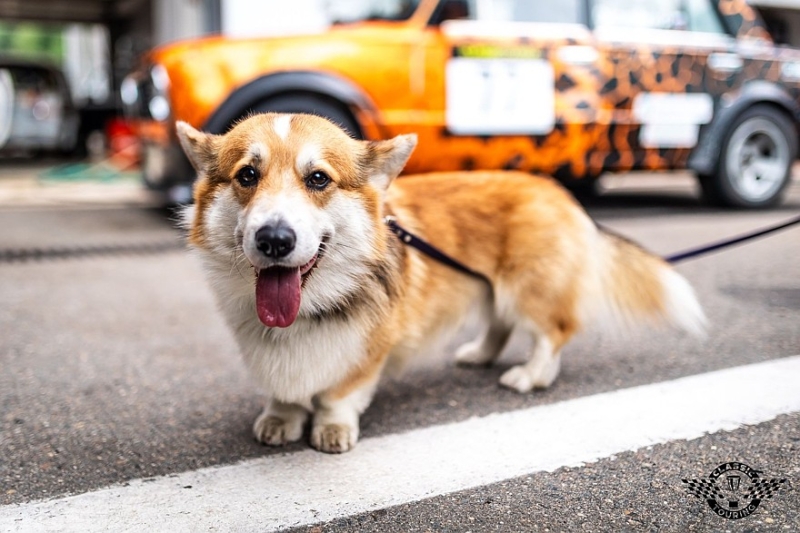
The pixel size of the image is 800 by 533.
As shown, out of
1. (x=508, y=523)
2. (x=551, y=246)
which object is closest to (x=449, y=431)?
(x=508, y=523)

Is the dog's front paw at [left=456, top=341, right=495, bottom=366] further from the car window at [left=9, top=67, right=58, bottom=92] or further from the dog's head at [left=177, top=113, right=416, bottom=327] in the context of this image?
the car window at [left=9, top=67, right=58, bottom=92]

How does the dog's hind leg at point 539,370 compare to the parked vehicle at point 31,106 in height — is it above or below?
below

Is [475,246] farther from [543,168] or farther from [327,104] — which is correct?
[543,168]

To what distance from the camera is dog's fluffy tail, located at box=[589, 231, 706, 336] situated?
116 inches

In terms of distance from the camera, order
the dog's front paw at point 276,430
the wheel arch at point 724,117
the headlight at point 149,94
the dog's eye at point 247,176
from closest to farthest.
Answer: the dog's eye at point 247,176
the dog's front paw at point 276,430
the headlight at point 149,94
the wheel arch at point 724,117

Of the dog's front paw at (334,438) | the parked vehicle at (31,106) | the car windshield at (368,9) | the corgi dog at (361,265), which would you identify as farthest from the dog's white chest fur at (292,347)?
the parked vehicle at (31,106)

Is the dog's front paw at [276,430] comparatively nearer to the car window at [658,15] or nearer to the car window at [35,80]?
the car window at [658,15]

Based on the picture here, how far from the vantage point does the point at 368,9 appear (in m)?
5.78

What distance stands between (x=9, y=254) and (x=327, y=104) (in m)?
2.52

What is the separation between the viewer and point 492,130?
5.87m

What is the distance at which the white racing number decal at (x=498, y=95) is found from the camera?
18.9 feet

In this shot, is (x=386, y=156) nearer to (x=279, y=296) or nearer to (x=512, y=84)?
(x=279, y=296)

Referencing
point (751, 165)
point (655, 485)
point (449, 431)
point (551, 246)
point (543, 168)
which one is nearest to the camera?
point (655, 485)

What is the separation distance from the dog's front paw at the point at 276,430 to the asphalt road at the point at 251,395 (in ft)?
0.12
